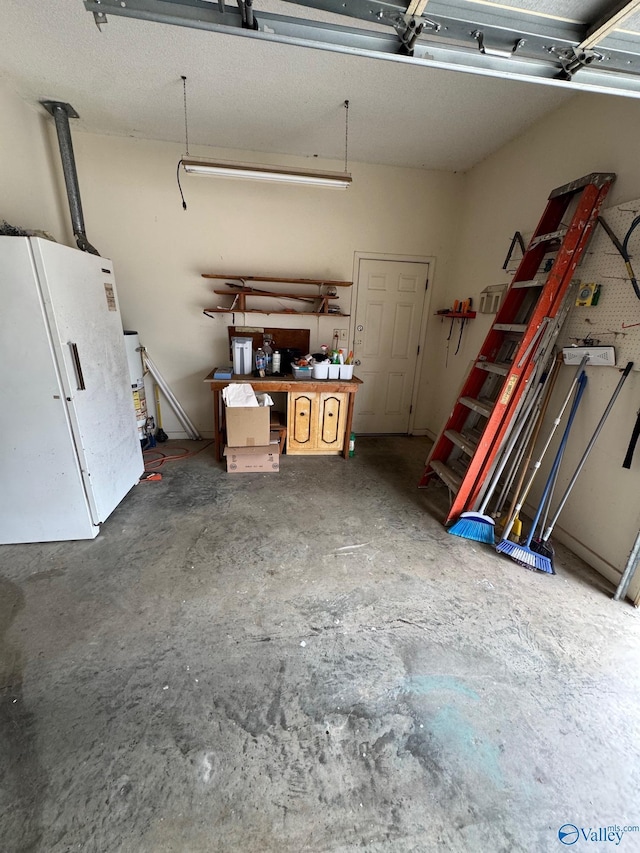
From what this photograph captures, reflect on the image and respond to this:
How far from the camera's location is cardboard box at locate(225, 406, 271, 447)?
3.25m

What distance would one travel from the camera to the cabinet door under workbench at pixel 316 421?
11.8ft

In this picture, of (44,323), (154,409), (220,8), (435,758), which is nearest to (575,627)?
(435,758)

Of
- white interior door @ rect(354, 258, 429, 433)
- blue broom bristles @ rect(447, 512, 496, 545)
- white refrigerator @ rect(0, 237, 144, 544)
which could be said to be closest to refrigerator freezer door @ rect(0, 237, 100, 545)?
white refrigerator @ rect(0, 237, 144, 544)

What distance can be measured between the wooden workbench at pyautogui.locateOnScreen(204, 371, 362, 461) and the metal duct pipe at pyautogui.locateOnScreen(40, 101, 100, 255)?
63.5 inches

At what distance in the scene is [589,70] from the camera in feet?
3.97

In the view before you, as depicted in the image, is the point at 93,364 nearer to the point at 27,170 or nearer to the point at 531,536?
the point at 27,170

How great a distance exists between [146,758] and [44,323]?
2135 mm

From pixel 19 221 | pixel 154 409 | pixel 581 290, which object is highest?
pixel 19 221

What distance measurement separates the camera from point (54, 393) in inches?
80.9

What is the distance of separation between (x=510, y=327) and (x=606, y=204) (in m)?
0.88

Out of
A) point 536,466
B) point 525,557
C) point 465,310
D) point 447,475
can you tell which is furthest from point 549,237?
point 525,557

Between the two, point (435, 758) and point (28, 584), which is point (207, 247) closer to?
point (28, 584)

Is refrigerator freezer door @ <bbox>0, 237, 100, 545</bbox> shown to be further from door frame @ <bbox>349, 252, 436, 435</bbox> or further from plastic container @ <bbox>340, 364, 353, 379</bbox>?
door frame @ <bbox>349, 252, 436, 435</bbox>

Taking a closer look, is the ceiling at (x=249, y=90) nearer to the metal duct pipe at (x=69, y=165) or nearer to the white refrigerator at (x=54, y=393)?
the metal duct pipe at (x=69, y=165)
